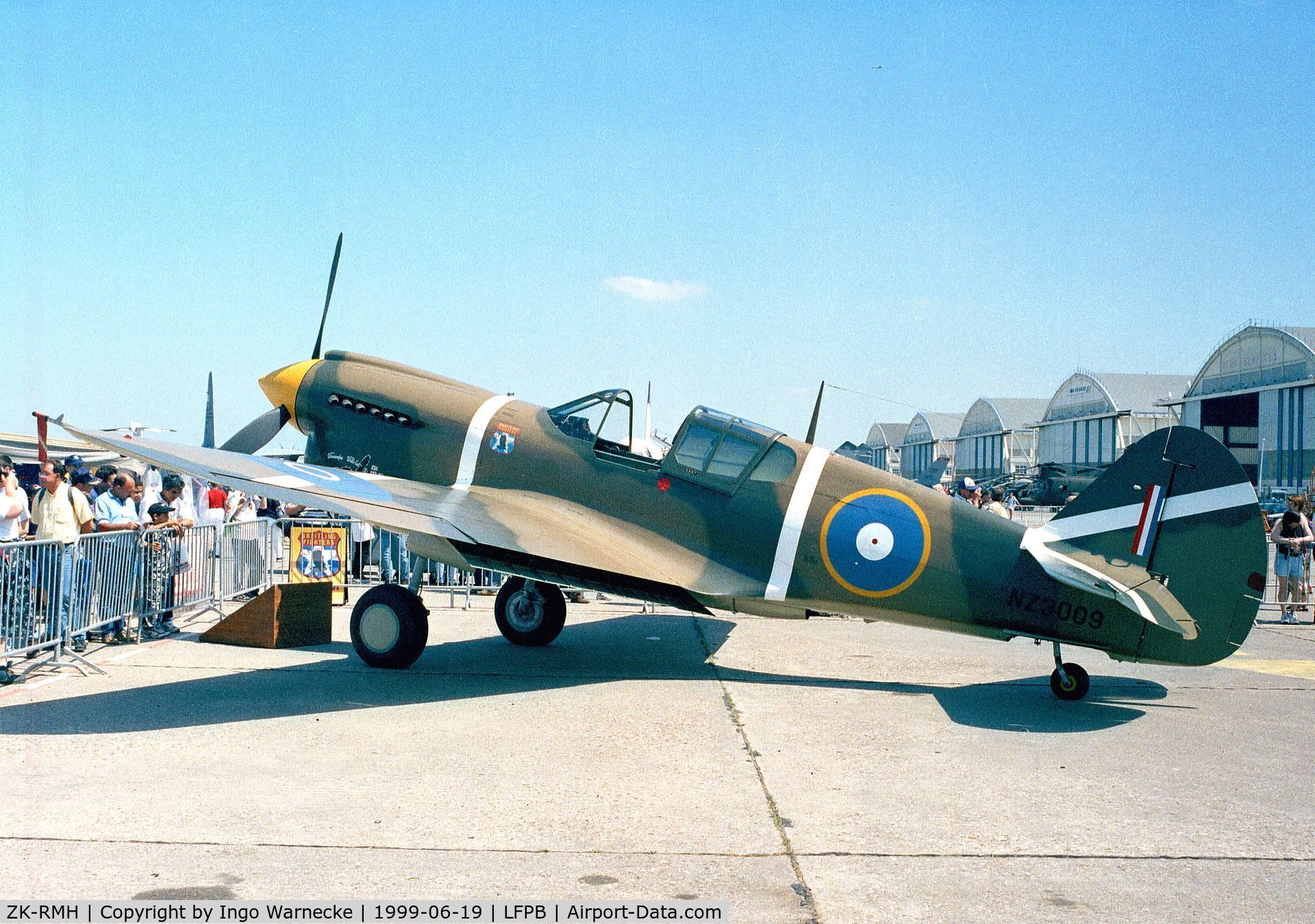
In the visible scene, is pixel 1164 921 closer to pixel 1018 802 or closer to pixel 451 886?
pixel 1018 802

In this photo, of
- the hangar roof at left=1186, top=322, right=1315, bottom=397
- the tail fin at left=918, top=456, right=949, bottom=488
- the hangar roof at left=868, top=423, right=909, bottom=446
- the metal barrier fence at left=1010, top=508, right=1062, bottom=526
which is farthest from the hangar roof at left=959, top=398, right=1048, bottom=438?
the metal barrier fence at left=1010, top=508, right=1062, bottom=526

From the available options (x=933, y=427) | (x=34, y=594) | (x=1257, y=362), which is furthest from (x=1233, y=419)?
(x=34, y=594)

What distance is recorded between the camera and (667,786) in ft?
17.4

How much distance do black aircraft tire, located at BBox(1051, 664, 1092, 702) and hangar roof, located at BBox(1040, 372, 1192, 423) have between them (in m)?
54.7

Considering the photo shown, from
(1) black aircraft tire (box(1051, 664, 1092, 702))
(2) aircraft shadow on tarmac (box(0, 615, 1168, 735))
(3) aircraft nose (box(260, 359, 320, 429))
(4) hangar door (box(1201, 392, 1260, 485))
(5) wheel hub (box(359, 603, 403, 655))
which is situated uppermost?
(4) hangar door (box(1201, 392, 1260, 485))

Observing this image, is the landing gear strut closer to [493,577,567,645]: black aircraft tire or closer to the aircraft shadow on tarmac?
the aircraft shadow on tarmac

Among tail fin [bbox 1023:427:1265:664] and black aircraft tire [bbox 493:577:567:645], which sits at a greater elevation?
tail fin [bbox 1023:427:1265:664]

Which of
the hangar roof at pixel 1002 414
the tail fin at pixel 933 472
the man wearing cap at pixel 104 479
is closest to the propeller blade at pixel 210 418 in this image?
the man wearing cap at pixel 104 479

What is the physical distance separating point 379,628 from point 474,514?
4.25 ft

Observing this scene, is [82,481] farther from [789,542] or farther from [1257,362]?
[1257,362]

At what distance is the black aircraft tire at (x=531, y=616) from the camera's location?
9750mm

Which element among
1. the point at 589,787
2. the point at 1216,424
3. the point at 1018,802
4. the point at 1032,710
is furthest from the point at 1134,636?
the point at 1216,424

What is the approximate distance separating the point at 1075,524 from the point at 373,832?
5631mm

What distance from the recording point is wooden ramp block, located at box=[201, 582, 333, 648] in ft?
30.7
